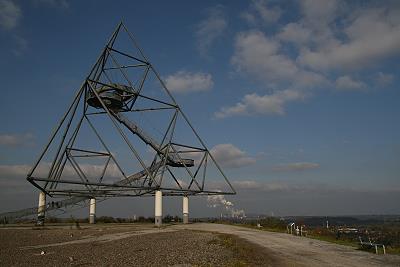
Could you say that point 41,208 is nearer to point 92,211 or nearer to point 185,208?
point 92,211

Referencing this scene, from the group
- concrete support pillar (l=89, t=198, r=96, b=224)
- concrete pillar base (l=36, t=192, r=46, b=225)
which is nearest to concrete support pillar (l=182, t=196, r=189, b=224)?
concrete support pillar (l=89, t=198, r=96, b=224)

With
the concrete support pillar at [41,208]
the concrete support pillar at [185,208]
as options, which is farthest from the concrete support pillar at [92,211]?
the concrete support pillar at [185,208]

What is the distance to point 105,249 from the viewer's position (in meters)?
19.5

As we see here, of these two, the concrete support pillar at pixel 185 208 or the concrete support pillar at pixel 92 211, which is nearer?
the concrete support pillar at pixel 92 211

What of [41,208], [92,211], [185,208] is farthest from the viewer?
[185,208]

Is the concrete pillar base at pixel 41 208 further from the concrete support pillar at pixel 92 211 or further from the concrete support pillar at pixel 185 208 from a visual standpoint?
the concrete support pillar at pixel 185 208

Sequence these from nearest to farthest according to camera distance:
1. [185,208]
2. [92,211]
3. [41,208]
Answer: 1. [41,208]
2. [92,211]
3. [185,208]

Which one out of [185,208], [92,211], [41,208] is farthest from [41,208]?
[185,208]

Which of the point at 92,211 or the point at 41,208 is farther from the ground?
the point at 41,208

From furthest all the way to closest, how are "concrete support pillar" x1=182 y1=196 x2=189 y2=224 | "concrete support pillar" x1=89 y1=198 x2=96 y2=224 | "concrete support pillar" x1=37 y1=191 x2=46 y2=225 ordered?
1. "concrete support pillar" x1=182 y1=196 x2=189 y2=224
2. "concrete support pillar" x1=89 y1=198 x2=96 y2=224
3. "concrete support pillar" x1=37 y1=191 x2=46 y2=225

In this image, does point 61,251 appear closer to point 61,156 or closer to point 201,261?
point 201,261

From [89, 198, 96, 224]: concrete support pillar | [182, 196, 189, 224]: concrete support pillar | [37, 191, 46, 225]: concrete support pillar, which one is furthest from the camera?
[182, 196, 189, 224]: concrete support pillar

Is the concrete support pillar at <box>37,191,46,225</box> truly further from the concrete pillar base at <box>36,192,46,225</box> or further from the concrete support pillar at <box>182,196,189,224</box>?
the concrete support pillar at <box>182,196,189,224</box>

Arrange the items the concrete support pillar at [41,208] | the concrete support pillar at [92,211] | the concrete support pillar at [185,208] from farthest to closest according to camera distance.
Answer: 1. the concrete support pillar at [185,208]
2. the concrete support pillar at [92,211]
3. the concrete support pillar at [41,208]
